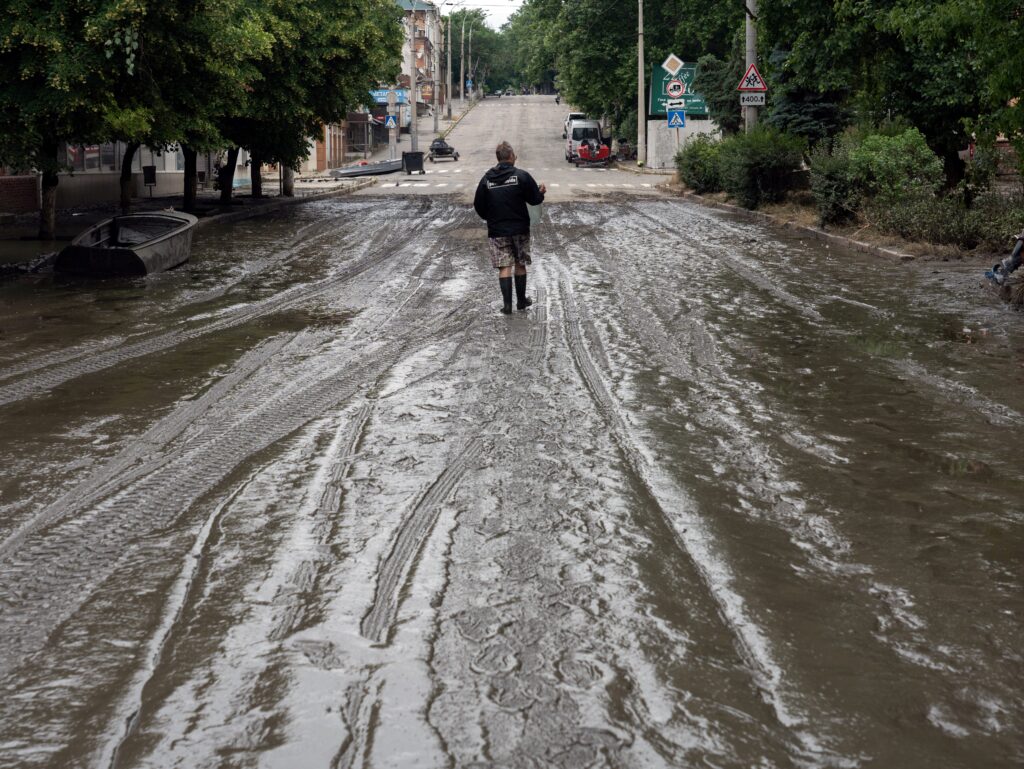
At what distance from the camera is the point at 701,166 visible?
118 ft

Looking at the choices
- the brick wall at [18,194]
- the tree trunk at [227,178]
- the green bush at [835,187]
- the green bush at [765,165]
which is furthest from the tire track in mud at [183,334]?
the tree trunk at [227,178]

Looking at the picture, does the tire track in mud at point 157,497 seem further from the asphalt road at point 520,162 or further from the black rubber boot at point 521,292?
the asphalt road at point 520,162

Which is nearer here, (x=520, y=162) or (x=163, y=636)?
(x=163, y=636)

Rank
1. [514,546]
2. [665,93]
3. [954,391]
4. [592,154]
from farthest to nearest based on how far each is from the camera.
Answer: [592,154]
[665,93]
[954,391]
[514,546]

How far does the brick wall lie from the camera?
94.6ft

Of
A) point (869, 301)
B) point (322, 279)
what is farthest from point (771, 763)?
point (322, 279)

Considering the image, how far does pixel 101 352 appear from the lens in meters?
10.9

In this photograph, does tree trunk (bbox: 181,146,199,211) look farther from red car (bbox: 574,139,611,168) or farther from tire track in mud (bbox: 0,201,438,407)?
red car (bbox: 574,139,611,168)

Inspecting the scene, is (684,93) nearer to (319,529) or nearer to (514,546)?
(319,529)

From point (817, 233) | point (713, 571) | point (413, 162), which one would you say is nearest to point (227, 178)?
point (817, 233)

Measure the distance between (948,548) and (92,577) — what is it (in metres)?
3.85

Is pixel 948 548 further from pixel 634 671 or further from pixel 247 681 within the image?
pixel 247 681

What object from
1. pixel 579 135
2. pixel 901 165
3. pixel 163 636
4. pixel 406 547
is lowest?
pixel 163 636

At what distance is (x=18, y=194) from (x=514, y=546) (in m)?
27.3
